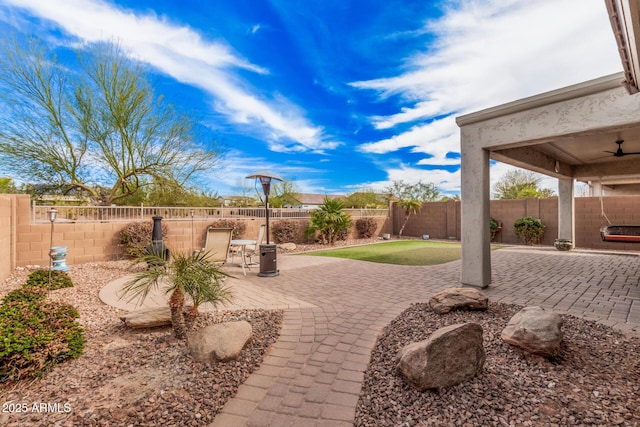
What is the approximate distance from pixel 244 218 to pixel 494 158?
920 centimetres

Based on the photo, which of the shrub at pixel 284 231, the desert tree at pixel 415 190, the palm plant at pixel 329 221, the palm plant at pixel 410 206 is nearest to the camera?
the shrub at pixel 284 231

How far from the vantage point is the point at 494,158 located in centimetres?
555

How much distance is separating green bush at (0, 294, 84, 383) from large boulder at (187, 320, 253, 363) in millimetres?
1126

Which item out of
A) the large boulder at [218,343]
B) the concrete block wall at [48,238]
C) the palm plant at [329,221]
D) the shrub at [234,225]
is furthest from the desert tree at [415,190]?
the large boulder at [218,343]

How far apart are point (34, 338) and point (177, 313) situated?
114 cm

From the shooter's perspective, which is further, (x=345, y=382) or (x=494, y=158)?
(x=494, y=158)

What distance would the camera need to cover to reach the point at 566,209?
35.0ft

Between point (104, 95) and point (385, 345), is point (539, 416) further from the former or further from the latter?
point (104, 95)

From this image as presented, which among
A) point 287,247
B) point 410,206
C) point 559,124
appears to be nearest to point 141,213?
point 287,247

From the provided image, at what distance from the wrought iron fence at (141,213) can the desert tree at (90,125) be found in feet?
12.6

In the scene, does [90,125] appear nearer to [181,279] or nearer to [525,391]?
[181,279]

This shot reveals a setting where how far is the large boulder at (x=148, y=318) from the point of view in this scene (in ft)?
11.2

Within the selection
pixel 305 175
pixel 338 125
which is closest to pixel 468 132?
pixel 338 125

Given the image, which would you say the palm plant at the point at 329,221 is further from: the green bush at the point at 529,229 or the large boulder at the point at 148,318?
the large boulder at the point at 148,318
